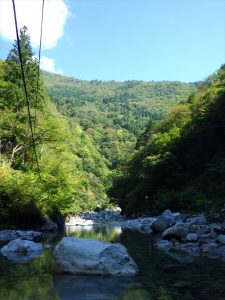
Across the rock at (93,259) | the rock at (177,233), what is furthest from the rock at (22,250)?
the rock at (177,233)

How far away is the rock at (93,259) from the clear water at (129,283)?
0.34 meters

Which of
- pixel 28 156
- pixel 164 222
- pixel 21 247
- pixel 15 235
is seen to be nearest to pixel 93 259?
pixel 21 247

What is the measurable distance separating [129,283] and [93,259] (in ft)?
5.51

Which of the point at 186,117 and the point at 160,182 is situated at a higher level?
the point at 186,117

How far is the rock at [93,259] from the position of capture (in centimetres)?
1051

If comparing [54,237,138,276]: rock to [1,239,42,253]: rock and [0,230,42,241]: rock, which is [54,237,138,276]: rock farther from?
[0,230,42,241]: rock

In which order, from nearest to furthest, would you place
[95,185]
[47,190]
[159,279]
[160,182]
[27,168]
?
[159,279], [47,190], [27,168], [160,182], [95,185]

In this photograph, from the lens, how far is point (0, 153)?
39188mm

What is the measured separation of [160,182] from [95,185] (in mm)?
76638

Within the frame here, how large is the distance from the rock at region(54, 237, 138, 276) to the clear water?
0.34 metres

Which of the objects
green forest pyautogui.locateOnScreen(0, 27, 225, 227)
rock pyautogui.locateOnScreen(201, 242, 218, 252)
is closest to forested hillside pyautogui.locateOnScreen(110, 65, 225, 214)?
green forest pyautogui.locateOnScreen(0, 27, 225, 227)

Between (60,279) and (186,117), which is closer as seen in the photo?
(60,279)

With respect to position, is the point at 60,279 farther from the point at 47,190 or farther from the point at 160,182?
the point at 160,182

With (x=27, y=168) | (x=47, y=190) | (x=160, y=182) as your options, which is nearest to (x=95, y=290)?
(x=47, y=190)
